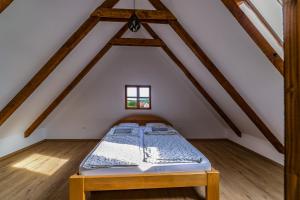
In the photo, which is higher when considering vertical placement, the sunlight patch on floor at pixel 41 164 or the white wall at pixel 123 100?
the white wall at pixel 123 100

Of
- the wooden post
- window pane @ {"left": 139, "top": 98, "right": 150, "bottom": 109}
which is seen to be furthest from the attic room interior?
window pane @ {"left": 139, "top": 98, "right": 150, "bottom": 109}

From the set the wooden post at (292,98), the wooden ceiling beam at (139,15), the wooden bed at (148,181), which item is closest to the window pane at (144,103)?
the wooden ceiling beam at (139,15)

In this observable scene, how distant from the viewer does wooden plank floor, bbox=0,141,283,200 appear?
8.38 ft

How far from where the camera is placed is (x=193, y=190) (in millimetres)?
2754

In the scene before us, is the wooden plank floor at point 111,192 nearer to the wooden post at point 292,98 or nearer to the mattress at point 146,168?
the mattress at point 146,168

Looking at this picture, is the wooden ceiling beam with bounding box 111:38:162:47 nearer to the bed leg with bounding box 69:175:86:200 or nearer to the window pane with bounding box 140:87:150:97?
the window pane with bounding box 140:87:150:97

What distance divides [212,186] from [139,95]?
3.67m

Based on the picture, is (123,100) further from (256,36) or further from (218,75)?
(256,36)

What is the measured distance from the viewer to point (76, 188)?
87.7 inches

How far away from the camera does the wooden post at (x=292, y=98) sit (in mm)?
540

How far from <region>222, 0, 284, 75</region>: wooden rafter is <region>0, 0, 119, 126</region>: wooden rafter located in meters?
2.01

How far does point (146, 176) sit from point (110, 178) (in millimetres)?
409

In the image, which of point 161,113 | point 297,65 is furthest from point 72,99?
point 297,65

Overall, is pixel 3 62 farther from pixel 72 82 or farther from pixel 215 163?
pixel 215 163
